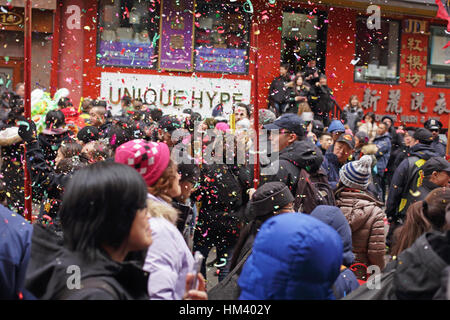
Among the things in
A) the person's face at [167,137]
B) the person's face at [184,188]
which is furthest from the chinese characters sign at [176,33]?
the person's face at [184,188]

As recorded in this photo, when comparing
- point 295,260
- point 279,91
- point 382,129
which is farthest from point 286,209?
point 279,91

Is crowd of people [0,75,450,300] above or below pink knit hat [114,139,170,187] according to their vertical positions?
below

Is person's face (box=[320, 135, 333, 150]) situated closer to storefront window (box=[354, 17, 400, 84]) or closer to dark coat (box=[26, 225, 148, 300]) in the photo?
dark coat (box=[26, 225, 148, 300])

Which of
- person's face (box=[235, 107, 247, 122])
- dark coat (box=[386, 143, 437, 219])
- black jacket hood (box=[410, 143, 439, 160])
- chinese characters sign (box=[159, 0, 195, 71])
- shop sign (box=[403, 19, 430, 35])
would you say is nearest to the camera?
dark coat (box=[386, 143, 437, 219])

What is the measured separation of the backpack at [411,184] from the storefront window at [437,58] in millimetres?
11406

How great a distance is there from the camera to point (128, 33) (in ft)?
42.9

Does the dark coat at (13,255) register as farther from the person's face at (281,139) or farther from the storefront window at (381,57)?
the storefront window at (381,57)

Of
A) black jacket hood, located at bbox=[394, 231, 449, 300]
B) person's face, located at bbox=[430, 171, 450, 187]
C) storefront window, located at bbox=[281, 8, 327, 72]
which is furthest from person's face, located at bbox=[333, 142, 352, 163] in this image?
storefront window, located at bbox=[281, 8, 327, 72]

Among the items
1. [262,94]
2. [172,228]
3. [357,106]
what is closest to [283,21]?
[262,94]

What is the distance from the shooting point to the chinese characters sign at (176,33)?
13336 millimetres

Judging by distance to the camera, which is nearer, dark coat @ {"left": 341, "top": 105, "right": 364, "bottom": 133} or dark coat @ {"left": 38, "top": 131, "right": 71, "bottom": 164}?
dark coat @ {"left": 38, "top": 131, "right": 71, "bottom": 164}

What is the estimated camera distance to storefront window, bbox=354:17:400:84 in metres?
16.1
